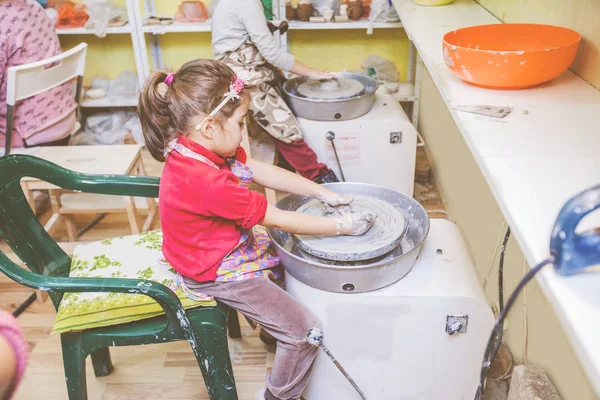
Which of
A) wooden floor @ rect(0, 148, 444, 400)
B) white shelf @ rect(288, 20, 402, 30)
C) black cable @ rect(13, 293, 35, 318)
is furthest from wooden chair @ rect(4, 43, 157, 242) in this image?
white shelf @ rect(288, 20, 402, 30)

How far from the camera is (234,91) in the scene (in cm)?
140

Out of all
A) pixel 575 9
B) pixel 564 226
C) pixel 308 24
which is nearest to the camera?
pixel 564 226

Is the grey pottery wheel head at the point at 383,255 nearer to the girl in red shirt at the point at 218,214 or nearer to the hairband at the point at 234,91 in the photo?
the girl in red shirt at the point at 218,214

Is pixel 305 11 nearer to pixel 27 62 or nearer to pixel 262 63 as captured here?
pixel 262 63

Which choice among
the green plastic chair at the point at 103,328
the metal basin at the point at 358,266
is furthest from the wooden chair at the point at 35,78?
the metal basin at the point at 358,266

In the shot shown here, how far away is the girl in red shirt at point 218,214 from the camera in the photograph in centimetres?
139

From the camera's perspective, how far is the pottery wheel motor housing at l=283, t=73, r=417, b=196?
98.8 inches

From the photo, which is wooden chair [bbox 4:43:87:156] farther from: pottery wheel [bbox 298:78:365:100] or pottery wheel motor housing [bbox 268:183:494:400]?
pottery wheel motor housing [bbox 268:183:494:400]

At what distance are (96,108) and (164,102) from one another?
8.43 ft

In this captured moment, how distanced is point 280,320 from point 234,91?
1.94 feet

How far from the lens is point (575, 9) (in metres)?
1.55

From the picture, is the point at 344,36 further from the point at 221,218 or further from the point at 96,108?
the point at 221,218

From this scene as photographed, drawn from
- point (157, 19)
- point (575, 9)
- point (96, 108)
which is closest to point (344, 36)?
point (157, 19)

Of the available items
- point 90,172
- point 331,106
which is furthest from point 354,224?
point 90,172
